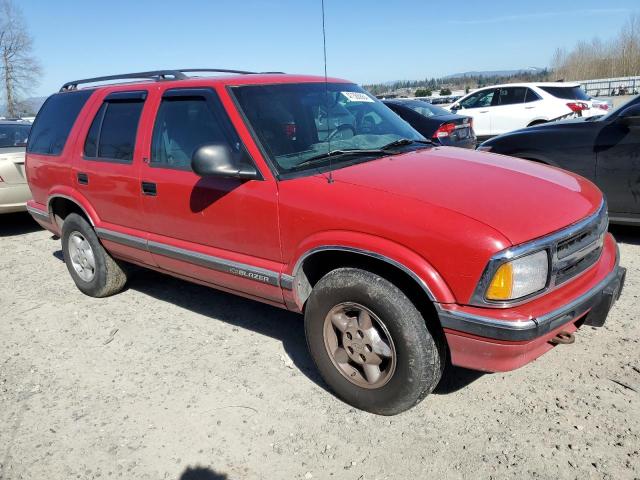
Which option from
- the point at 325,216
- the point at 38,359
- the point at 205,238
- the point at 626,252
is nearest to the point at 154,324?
the point at 38,359

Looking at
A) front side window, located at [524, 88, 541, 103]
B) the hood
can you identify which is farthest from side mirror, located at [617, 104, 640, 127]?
front side window, located at [524, 88, 541, 103]

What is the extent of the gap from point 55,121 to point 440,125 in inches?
255

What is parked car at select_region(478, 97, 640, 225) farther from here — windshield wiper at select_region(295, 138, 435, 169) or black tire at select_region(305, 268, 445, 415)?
black tire at select_region(305, 268, 445, 415)

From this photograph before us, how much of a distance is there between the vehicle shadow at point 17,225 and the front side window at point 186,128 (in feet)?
17.4

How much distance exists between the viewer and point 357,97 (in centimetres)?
414

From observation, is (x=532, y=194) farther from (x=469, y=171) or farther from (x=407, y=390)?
(x=407, y=390)

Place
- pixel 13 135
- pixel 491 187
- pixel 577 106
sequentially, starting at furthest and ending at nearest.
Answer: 1. pixel 577 106
2. pixel 13 135
3. pixel 491 187

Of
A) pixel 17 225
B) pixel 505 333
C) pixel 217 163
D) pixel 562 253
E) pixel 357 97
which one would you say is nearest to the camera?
pixel 505 333

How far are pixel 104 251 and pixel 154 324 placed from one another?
89 cm

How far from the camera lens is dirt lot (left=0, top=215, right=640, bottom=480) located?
2.65 meters

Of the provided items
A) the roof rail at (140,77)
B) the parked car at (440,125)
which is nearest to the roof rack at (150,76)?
the roof rail at (140,77)

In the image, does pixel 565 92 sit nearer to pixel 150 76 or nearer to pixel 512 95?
pixel 512 95

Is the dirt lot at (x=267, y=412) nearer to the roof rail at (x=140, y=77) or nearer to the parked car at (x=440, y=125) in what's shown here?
the roof rail at (x=140, y=77)

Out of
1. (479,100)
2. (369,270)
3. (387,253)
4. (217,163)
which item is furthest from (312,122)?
(479,100)
